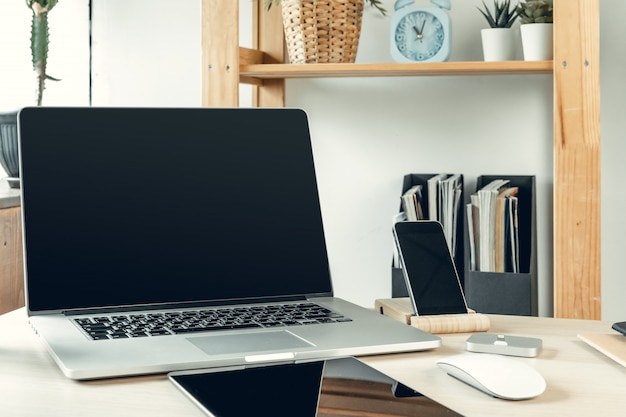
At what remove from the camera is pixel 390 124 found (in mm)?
1990

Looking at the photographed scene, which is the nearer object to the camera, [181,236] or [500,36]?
[181,236]

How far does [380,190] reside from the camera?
2.01m

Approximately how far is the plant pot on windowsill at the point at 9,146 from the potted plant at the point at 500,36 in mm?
1028

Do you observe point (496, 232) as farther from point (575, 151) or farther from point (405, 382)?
point (405, 382)

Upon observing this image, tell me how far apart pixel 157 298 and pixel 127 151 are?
0.65 feet

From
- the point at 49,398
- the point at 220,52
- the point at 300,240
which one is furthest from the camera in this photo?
the point at 220,52

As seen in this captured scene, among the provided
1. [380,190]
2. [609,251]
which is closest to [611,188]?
[609,251]

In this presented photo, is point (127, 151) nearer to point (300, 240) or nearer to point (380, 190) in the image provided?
point (300, 240)

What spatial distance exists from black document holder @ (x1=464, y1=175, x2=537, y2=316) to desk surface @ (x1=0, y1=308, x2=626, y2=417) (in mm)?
825

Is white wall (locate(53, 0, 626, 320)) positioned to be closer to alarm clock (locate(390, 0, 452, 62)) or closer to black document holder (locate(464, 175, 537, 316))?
black document holder (locate(464, 175, 537, 316))

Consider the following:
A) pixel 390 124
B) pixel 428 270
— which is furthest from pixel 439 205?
pixel 428 270

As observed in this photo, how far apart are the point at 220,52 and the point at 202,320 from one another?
93cm

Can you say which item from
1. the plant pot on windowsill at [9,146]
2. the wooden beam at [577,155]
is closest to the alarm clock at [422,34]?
the wooden beam at [577,155]

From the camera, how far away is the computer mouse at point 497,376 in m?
0.72
